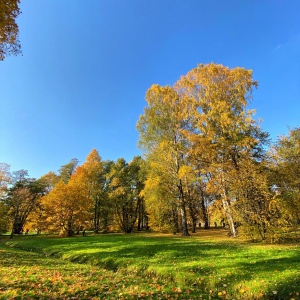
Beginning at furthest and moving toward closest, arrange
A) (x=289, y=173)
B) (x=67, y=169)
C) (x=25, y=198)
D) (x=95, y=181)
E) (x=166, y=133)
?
(x=67, y=169), (x=95, y=181), (x=25, y=198), (x=166, y=133), (x=289, y=173)

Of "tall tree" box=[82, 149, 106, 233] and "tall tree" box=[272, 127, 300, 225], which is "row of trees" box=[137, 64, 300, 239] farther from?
"tall tree" box=[82, 149, 106, 233]

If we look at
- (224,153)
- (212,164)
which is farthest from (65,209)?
(224,153)

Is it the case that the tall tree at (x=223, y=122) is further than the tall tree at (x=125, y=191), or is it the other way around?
the tall tree at (x=125, y=191)

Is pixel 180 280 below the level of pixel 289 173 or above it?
below

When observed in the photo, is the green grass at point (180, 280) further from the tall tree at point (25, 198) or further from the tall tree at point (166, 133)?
the tall tree at point (25, 198)

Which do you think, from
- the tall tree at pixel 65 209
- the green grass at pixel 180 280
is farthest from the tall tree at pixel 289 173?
the tall tree at pixel 65 209

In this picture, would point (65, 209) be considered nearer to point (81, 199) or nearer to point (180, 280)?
point (81, 199)

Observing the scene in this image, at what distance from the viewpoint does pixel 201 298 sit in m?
5.98

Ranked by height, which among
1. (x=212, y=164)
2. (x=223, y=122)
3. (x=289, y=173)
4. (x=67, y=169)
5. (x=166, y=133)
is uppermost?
(x=67, y=169)

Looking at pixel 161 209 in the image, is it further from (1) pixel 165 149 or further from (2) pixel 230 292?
(2) pixel 230 292

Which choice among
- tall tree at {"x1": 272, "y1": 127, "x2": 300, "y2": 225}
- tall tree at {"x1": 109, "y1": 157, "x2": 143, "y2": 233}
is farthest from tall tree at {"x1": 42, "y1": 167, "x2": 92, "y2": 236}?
tall tree at {"x1": 272, "y1": 127, "x2": 300, "y2": 225}

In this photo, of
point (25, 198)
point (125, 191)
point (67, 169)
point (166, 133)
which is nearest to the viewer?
point (166, 133)

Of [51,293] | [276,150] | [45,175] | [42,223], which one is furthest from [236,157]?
[45,175]

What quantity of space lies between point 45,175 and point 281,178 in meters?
49.8
